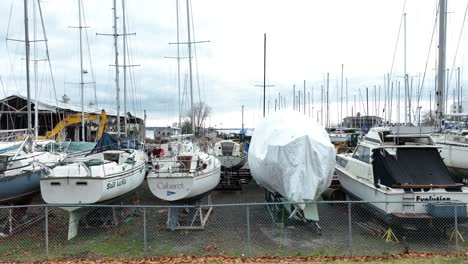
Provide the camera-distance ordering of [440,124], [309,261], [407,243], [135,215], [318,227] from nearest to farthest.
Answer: [309,261] → [407,243] → [318,227] → [135,215] → [440,124]

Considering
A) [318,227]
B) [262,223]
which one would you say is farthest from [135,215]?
[318,227]

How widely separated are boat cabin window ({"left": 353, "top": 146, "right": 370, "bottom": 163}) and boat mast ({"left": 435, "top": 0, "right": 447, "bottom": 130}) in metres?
7.66

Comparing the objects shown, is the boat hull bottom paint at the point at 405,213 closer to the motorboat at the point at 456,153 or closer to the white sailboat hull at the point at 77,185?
the motorboat at the point at 456,153

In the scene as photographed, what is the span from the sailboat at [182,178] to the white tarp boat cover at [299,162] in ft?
6.83

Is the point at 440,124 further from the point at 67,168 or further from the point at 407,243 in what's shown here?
the point at 67,168

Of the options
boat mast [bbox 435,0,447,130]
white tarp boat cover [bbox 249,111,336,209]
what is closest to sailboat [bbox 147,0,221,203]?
white tarp boat cover [bbox 249,111,336,209]

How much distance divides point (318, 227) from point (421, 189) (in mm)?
2896

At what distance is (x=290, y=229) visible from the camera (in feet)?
41.3

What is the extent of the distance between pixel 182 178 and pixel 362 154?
5.96m

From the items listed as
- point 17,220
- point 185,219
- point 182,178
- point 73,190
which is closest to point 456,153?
point 185,219

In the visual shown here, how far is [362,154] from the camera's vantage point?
14352mm

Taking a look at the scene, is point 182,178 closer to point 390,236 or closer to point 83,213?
point 83,213

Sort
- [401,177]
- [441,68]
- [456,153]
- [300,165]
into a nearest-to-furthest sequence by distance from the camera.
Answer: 1. [300,165]
2. [401,177]
3. [456,153]
4. [441,68]

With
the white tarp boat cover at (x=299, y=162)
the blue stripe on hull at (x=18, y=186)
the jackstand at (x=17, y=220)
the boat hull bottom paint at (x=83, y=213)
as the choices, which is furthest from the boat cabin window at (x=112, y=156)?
the white tarp boat cover at (x=299, y=162)
